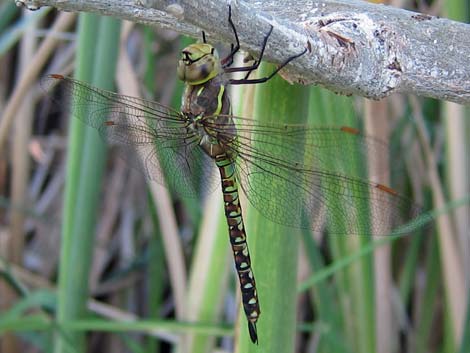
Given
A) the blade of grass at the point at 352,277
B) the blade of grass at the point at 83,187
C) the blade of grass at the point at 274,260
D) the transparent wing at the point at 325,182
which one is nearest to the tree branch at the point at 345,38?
the blade of grass at the point at 274,260

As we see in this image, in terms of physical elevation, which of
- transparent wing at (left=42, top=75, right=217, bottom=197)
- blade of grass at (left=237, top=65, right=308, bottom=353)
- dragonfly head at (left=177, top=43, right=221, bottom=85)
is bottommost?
blade of grass at (left=237, top=65, right=308, bottom=353)

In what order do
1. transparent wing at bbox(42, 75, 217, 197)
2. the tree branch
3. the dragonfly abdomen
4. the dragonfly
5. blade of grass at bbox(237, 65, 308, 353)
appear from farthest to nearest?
transparent wing at bbox(42, 75, 217, 197)
the dragonfly abdomen
the dragonfly
blade of grass at bbox(237, 65, 308, 353)
the tree branch

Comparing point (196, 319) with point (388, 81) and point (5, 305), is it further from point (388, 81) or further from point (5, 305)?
point (5, 305)

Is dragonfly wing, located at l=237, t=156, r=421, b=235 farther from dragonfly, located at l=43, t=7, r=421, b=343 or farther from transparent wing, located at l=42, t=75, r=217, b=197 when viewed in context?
transparent wing, located at l=42, t=75, r=217, b=197

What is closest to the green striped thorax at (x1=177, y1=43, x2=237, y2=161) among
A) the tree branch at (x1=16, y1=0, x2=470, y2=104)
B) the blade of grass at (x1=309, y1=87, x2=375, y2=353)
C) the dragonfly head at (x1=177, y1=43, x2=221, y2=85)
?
the dragonfly head at (x1=177, y1=43, x2=221, y2=85)

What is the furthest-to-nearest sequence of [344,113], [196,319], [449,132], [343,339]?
[449,132], [343,339], [196,319], [344,113]

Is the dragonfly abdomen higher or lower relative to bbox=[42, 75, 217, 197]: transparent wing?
lower

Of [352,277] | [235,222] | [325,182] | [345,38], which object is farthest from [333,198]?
[345,38]

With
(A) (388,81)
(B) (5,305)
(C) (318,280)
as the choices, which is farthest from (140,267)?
(A) (388,81)
